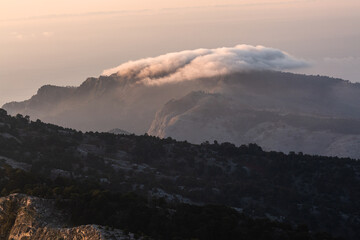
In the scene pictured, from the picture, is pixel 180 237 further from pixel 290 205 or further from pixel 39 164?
pixel 290 205

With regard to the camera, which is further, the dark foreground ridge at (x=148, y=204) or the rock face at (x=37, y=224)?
the dark foreground ridge at (x=148, y=204)

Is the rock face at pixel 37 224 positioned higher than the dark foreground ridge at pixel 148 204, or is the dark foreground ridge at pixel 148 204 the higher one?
the dark foreground ridge at pixel 148 204

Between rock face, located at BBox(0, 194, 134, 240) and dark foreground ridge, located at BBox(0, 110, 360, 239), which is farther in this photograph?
dark foreground ridge, located at BBox(0, 110, 360, 239)

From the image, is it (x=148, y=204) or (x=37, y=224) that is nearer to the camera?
(x=37, y=224)

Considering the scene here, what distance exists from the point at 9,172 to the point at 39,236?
46.6 meters

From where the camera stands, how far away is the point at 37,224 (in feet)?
326

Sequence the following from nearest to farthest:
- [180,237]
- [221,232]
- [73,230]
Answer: [73,230]
[180,237]
[221,232]

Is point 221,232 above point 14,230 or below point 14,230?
above

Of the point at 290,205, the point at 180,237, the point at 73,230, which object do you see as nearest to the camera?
the point at 73,230

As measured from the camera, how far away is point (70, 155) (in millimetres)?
197000

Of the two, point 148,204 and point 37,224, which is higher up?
point 148,204

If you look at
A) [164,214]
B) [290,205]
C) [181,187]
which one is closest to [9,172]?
[164,214]

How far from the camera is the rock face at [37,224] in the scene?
8950cm

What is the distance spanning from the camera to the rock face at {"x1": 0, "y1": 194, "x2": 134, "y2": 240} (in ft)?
294
